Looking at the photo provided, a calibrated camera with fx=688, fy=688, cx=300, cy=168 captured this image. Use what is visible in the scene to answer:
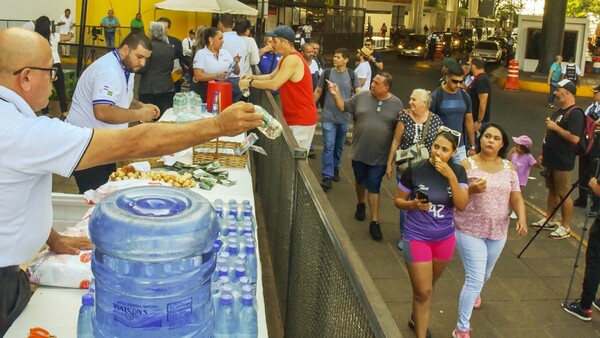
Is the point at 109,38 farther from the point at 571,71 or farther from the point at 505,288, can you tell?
the point at 505,288

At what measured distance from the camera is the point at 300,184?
4742 millimetres

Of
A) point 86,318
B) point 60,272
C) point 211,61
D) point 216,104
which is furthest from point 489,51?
point 86,318

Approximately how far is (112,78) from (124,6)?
A: 70.1ft

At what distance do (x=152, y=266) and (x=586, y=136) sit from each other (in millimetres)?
7774

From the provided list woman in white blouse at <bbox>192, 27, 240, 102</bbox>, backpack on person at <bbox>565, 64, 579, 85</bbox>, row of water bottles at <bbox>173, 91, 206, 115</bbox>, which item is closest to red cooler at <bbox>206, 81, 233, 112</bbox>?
row of water bottles at <bbox>173, 91, 206, 115</bbox>

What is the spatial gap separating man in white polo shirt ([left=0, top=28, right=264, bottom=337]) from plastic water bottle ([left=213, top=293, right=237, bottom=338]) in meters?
0.83

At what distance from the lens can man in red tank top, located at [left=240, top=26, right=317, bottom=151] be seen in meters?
8.02

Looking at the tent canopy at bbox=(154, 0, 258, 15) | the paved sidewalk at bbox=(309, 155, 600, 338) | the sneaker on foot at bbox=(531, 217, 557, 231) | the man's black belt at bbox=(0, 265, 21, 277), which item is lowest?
the paved sidewalk at bbox=(309, 155, 600, 338)

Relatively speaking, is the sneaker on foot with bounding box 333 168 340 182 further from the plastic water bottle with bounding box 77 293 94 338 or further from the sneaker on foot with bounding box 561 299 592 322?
the plastic water bottle with bounding box 77 293 94 338

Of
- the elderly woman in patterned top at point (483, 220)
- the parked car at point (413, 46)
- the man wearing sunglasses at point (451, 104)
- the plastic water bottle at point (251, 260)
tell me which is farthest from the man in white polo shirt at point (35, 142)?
the parked car at point (413, 46)

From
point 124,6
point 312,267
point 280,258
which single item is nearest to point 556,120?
point 280,258

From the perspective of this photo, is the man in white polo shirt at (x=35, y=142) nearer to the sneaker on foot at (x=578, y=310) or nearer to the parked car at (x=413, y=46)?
the sneaker on foot at (x=578, y=310)

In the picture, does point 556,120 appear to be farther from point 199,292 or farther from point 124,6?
point 124,6

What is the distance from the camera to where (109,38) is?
982 inches
